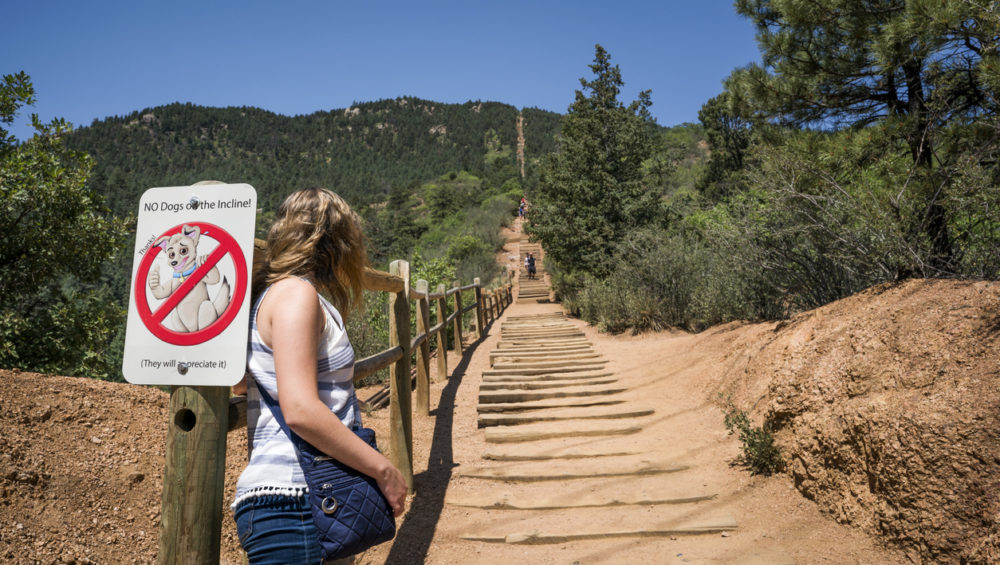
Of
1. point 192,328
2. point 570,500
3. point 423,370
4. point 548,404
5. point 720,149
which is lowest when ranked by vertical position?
point 570,500

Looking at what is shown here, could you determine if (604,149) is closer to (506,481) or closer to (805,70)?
(805,70)

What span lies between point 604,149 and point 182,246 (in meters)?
15.6

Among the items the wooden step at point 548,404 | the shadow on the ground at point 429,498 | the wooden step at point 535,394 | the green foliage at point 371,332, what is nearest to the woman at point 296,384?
the shadow on the ground at point 429,498

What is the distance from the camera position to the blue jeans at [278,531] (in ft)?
4.00

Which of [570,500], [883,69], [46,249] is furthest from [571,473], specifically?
[46,249]

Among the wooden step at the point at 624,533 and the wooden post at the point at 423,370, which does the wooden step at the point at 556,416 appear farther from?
the wooden step at the point at 624,533

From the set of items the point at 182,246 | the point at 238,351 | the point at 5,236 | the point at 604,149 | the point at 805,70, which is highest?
the point at 604,149

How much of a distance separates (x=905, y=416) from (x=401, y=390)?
2.81 meters

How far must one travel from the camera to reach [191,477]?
133 centimetres

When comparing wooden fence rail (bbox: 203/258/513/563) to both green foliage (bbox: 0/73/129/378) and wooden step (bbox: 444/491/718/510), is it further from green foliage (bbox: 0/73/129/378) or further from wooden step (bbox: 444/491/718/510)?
green foliage (bbox: 0/73/129/378)

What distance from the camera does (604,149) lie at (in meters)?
16.0

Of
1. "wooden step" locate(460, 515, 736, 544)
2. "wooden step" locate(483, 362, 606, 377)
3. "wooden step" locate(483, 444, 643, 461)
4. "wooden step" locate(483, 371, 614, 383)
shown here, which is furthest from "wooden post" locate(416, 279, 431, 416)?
"wooden step" locate(460, 515, 736, 544)

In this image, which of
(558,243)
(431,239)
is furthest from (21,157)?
(431,239)

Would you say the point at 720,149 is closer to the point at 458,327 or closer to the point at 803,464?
the point at 458,327
